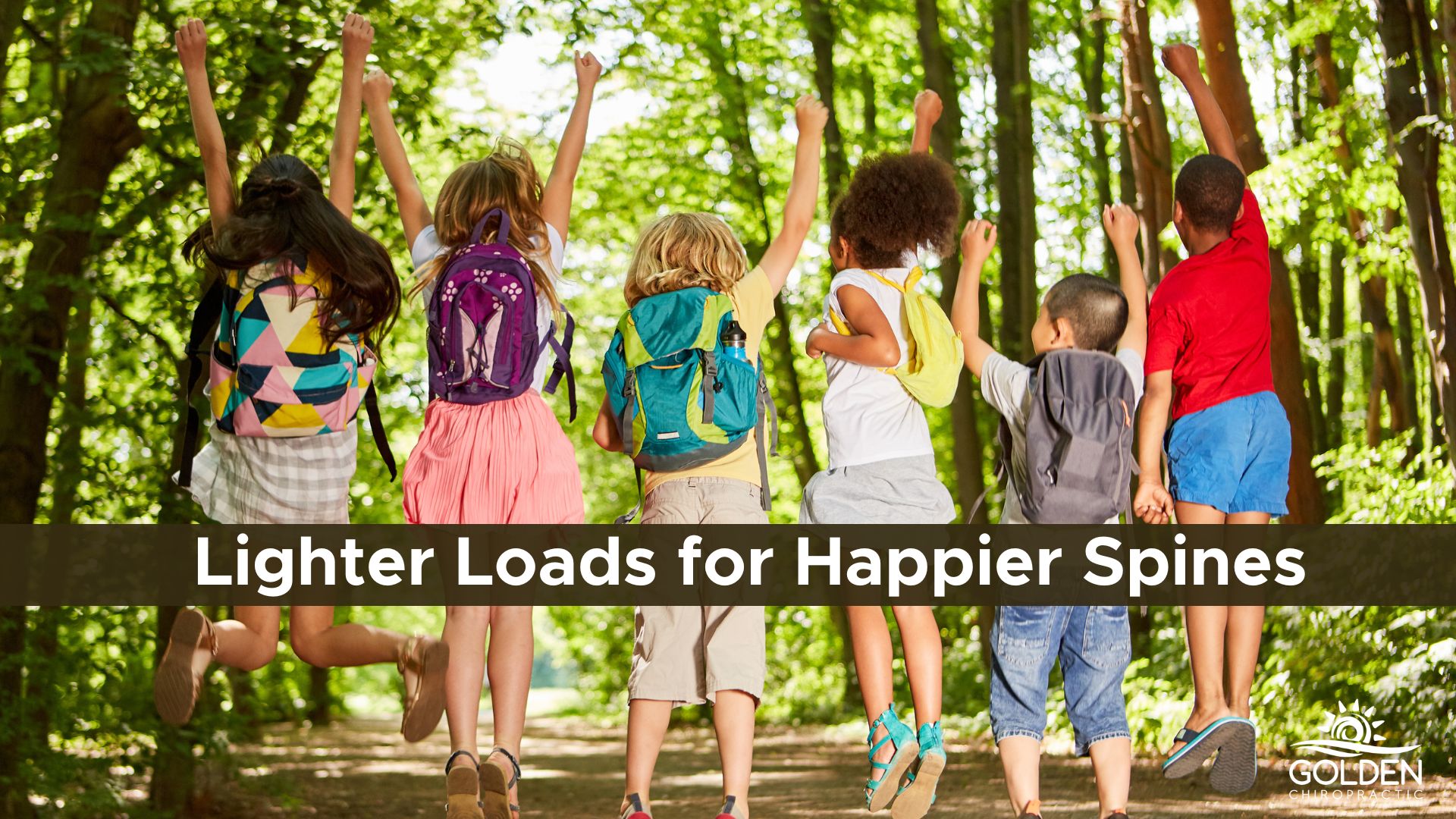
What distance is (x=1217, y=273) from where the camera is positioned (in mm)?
5613

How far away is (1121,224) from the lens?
5664 mm

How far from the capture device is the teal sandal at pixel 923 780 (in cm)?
507

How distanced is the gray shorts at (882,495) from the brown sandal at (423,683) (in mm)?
1408

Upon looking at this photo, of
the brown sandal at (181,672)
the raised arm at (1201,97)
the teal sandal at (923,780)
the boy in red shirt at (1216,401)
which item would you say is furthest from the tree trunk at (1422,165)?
the brown sandal at (181,672)

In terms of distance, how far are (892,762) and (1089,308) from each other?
1785mm

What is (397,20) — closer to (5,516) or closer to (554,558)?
(5,516)

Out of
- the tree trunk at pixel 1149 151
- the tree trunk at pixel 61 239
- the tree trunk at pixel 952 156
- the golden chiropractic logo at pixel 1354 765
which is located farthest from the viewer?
the tree trunk at pixel 952 156

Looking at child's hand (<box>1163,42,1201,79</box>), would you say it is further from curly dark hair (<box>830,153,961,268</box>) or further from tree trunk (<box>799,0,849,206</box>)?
tree trunk (<box>799,0,849,206</box>)

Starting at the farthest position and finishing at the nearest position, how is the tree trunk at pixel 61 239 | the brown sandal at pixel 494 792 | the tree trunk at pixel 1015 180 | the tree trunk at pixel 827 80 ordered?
the tree trunk at pixel 827 80 < the tree trunk at pixel 1015 180 < the tree trunk at pixel 61 239 < the brown sandal at pixel 494 792

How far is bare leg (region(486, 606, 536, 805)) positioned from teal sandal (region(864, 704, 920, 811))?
124 cm

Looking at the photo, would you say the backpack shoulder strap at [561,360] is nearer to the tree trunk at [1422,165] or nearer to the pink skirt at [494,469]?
the pink skirt at [494,469]

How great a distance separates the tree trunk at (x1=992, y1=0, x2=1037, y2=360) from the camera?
47.2ft

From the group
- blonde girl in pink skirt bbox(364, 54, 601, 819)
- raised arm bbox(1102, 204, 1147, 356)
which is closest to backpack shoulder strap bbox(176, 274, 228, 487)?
blonde girl in pink skirt bbox(364, 54, 601, 819)

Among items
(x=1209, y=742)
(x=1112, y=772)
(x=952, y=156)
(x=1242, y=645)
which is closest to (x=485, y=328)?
(x=1112, y=772)
